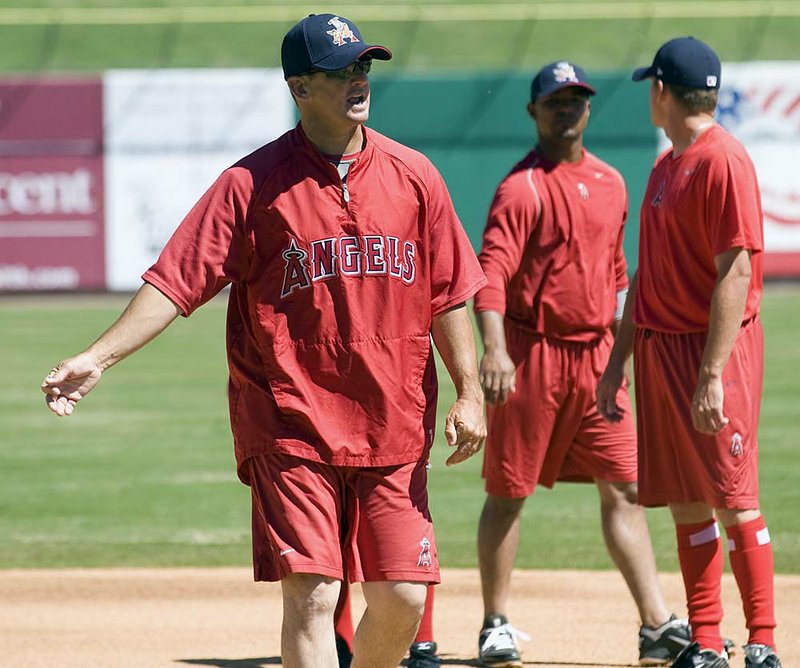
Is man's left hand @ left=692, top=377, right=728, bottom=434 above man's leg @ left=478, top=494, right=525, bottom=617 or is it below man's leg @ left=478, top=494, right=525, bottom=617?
above

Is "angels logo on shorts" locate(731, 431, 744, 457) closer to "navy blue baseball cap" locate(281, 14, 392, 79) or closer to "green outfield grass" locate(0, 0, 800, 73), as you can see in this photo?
"navy blue baseball cap" locate(281, 14, 392, 79)

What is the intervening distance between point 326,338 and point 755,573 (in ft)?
6.33

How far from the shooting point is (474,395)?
4645 millimetres

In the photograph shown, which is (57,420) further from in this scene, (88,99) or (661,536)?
(88,99)

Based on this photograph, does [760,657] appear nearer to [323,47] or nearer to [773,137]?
[323,47]

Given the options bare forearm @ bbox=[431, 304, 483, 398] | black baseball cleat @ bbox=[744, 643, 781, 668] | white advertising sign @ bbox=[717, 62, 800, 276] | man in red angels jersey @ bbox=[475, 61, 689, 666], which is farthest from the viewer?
white advertising sign @ bbox=[717, 62, 800, 276]

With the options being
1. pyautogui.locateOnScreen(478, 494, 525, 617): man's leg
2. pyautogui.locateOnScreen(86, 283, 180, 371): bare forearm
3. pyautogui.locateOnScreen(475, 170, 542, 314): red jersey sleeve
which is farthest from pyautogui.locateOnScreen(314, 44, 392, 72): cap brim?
pyautogui.locateOnScreen(478, 494, 525, 617): man's leg

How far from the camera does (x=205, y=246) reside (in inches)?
175

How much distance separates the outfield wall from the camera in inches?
973

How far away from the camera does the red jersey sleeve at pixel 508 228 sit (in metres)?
6.26

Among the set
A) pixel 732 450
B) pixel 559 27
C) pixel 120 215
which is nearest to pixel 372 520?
pixel 732 450

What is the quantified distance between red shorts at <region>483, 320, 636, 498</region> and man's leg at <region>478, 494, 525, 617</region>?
0.25 feet

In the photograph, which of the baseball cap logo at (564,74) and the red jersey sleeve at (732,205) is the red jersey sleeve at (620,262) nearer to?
the baseball cap logo at (564,74)

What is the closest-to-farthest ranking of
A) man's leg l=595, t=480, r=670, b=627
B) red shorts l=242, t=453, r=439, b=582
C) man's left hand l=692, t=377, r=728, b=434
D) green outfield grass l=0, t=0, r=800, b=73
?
red shorts l=242, t=453, r=439, b=582 < man's left hand l=692, t=377, r=728, b=434 < man's leg l=595, t=480, r=670, b=627 < green outfield grass l=0, t=0, r=800, b=73
